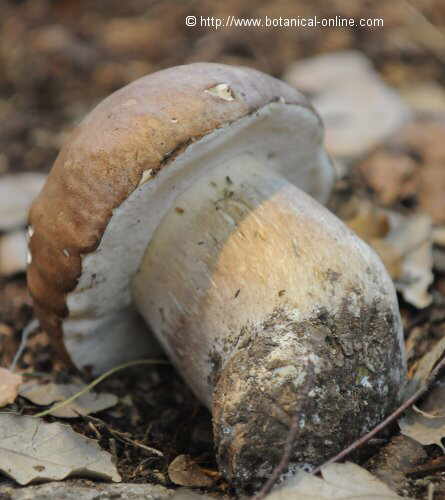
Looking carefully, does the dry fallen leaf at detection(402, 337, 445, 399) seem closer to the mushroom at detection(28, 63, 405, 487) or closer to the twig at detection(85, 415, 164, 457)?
the mushroom at detection(28, 63, 405, 487)

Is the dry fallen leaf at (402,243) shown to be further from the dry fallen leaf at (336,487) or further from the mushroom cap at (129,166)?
the dry fallen leaf at (336,487)

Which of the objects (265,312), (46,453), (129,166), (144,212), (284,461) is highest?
(129,166)

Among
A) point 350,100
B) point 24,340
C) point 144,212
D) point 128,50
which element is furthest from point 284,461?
point 128,50

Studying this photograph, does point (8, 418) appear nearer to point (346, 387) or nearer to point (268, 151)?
point (346, 387)

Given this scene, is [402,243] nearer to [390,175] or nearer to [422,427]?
[390,175]

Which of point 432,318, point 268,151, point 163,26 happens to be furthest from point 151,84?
point 163,26

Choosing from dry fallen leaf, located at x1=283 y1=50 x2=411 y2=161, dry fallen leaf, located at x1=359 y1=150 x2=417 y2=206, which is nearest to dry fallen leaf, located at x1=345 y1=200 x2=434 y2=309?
dry fallen leaf, located at x1=359 y1=150 x2=417 y2=206
